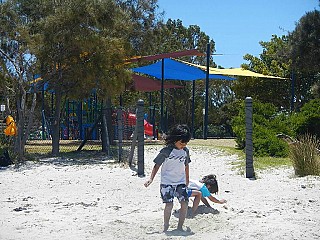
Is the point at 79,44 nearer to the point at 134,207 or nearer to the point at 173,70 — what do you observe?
the point at 134,207

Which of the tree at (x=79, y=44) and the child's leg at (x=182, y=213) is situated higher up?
the tree at (x=79, y=44)

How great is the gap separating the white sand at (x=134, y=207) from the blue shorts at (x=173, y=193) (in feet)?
1.29

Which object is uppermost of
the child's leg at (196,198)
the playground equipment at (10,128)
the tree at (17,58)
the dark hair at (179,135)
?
the tree at (17,58)

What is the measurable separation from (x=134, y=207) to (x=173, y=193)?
1762 millimetres

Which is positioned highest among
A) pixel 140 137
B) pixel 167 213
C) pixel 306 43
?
pixel 306 43

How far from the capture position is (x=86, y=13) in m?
14.4

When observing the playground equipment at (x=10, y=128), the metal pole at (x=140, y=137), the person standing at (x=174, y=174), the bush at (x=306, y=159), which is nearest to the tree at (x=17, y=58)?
the playground equipment at (x=10, y=128)

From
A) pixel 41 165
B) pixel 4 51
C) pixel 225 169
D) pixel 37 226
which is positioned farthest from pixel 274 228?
pixel 4 51

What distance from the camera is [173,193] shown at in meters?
6.23

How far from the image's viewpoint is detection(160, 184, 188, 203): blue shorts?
6.22 meters

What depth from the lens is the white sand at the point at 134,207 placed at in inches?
243

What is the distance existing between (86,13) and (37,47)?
1.64m

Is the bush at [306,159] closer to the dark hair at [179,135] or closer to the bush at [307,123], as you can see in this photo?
the dark hair at [179,135]

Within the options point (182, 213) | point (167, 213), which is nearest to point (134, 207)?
point (167, 213)
